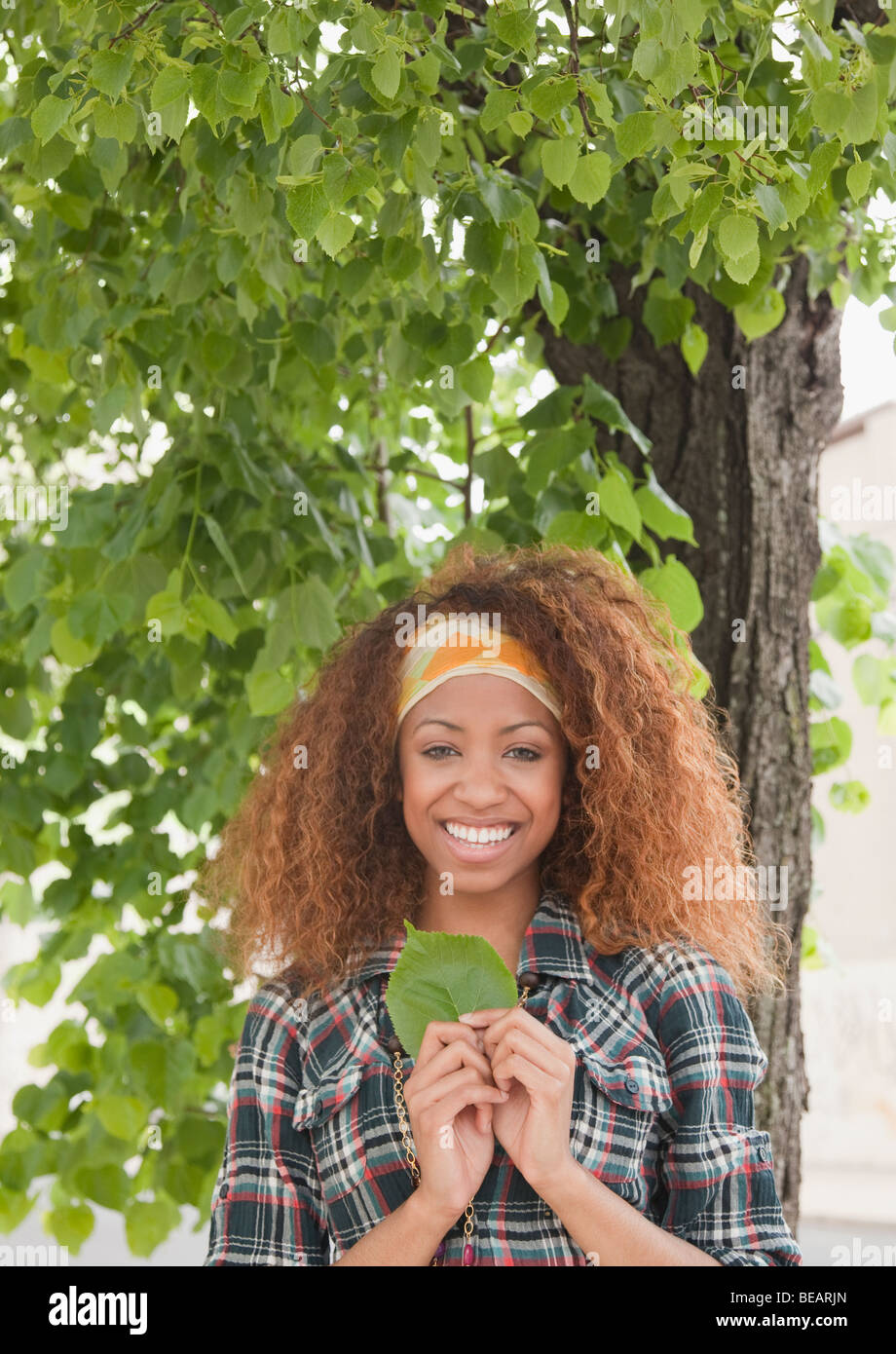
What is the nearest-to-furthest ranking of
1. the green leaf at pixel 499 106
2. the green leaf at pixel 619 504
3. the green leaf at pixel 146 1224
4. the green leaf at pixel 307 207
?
the green leaf at pixel 307 207 → the green leaf at pixel 499 106 → the green leaf at pixel 619 504 → the green leaf at pixel 146 1224

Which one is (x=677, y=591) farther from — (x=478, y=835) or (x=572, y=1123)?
(x=572, y=1123)

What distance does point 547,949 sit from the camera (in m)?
1.34

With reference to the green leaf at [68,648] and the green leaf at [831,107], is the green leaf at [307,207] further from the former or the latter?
the green leaf at [68,648]

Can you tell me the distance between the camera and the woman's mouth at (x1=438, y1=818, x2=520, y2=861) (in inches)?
51.4

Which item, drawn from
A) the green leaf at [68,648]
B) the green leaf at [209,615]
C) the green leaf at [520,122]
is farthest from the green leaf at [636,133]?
the green leaf at [68,648]

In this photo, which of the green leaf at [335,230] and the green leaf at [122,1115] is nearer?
the green leaf at [335,230]

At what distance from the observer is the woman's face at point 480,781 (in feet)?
→ 4.29

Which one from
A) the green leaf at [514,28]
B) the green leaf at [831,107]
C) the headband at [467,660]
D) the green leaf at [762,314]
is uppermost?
the green leaf at [762,314]

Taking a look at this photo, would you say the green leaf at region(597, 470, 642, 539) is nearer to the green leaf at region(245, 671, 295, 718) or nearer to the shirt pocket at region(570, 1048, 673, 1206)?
the green leaf at region(245, 671, 295, 718)

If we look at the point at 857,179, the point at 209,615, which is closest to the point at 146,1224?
the point at 209,615

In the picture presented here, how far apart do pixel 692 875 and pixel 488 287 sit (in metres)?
0.70
